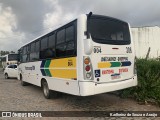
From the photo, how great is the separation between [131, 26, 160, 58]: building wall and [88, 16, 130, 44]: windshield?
1516cm

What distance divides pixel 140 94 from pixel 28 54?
680 centimetres

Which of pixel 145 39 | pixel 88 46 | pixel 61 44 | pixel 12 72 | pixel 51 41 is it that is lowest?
pixel 12 72

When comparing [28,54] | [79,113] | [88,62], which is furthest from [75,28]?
[28,54]

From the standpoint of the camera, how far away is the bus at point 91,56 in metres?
5.33

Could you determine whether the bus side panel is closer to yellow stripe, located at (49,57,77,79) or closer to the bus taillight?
yellow stripe, located at (49,57,77,79)

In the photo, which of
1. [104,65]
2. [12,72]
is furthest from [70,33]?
[12,72]

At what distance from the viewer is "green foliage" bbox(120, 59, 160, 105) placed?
21.2 feet

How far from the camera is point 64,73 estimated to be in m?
6.24

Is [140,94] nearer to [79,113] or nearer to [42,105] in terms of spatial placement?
[79,113]

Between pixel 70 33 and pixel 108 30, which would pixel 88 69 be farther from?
pixel 108 30

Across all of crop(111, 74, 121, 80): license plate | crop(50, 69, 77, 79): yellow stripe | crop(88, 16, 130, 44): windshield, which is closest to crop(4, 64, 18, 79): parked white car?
crop(50, 69, 77, 79): yellow stripe

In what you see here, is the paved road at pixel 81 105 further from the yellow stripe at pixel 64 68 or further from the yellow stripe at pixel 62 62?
the yellow stripe at pixel 62 62

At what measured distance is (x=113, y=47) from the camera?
5957 millimetres

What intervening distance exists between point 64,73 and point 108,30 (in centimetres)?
200
